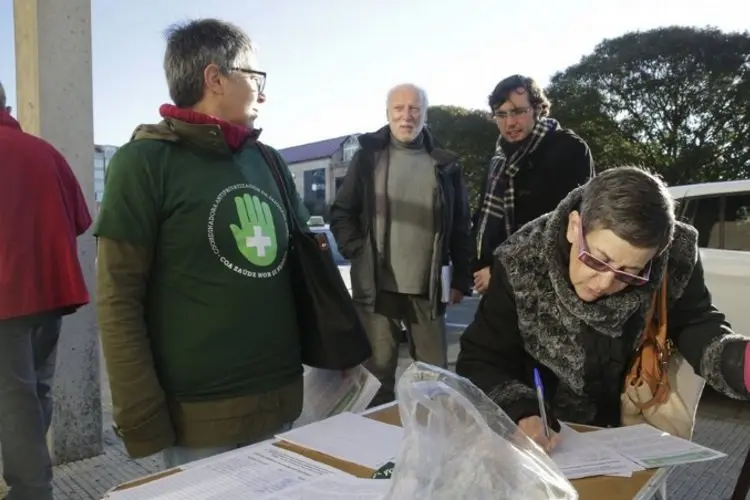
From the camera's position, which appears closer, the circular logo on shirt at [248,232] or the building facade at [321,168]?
the circular logo on shirt at [248,232]

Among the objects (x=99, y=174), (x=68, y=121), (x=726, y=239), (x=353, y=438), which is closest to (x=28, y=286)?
(x=68, y=121)

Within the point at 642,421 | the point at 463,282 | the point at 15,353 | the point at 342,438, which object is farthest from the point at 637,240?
the point at 15,353

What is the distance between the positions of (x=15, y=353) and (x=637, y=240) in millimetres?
2293

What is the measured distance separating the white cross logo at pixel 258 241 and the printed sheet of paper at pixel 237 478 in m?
0.53

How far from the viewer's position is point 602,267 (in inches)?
65.8

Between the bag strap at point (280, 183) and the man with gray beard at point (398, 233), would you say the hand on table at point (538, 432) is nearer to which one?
the bag strap at point (280, 183)

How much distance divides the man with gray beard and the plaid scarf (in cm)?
26

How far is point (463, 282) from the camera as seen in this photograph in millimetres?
3602

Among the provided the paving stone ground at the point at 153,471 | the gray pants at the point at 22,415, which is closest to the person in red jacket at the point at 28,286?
the gray pants at the point at 22,415

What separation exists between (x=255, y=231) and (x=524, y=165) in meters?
1.77

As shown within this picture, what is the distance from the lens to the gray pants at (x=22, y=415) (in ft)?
8.54

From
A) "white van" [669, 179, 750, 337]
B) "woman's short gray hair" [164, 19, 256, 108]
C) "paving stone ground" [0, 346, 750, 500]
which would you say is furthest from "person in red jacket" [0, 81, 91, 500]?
"white van" [669, 179, 750, 337]

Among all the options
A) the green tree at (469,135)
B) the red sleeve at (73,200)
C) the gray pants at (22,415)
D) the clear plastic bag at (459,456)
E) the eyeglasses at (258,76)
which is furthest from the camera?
the green tree at (469,135)

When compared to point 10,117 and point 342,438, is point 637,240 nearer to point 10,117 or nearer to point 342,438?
point 342,438
